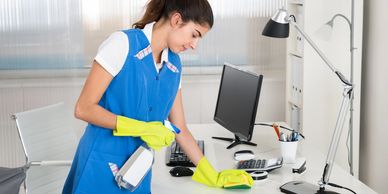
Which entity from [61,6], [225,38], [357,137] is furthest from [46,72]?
[357,137]

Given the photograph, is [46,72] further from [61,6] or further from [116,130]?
[116,130]

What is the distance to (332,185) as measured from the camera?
2.52 metres

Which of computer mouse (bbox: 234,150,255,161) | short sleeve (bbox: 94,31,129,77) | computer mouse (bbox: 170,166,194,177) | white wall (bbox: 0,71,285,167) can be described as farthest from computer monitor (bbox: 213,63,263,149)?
white wall (bbox: 0,71,285,167)

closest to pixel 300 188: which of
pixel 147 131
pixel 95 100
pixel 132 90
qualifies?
pixel 147 131

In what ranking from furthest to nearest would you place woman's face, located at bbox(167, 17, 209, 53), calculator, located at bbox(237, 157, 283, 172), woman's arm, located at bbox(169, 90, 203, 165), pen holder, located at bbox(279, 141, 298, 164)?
pen holder, located at bbox(279, 141, 298, 164)
calculator, located at bbox(237, 157, 283, 172)
woman's arm, located at bbox(169, 90, 203, 165)
woman's face, located at bbox(167, 17, 209, 53)

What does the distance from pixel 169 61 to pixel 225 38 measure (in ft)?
7.19

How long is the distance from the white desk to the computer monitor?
8 centimetres

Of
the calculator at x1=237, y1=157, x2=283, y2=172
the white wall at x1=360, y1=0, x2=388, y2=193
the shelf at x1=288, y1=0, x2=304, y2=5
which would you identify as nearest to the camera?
the calculator at x1=237, y1=157, x2=283, y2=172

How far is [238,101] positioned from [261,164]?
0.61 metres

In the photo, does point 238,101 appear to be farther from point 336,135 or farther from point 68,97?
point 68,97

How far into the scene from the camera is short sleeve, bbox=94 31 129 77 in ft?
7.25

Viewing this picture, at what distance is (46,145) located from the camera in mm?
3316

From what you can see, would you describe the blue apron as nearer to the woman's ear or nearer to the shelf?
the woman's ear

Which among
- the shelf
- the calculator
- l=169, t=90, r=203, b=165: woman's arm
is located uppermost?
the shelf
